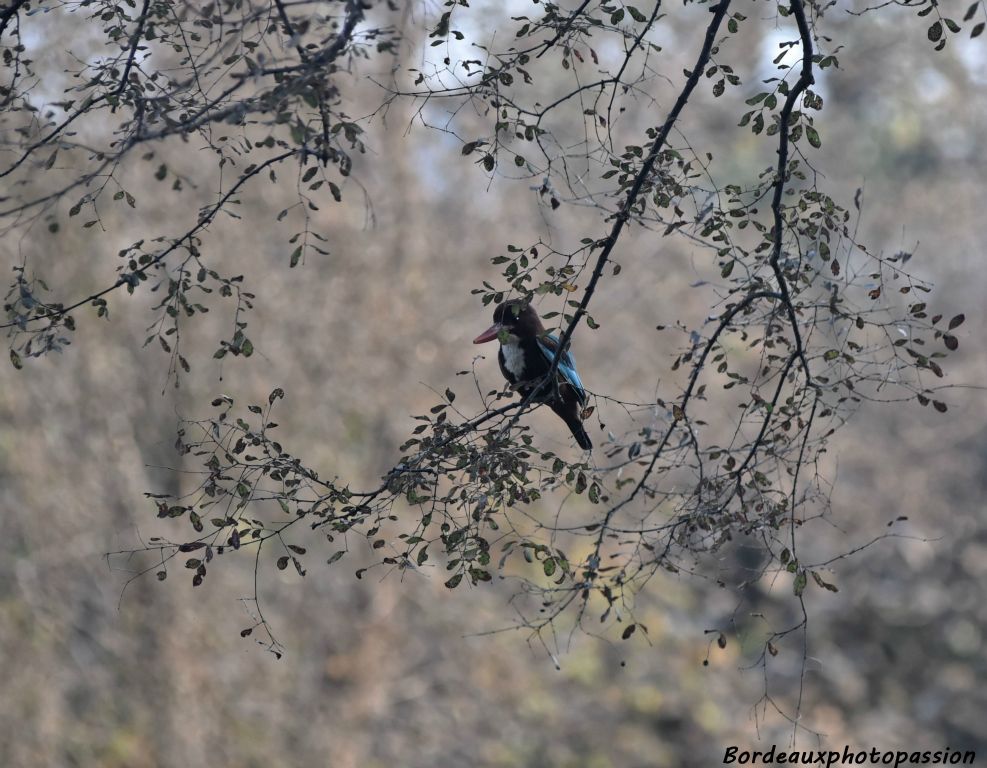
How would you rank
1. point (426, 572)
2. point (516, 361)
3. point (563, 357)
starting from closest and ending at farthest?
point (563, 357) < point (516, 361) < point (426, 572)

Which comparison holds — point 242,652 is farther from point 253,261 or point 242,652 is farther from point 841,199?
point 841,199

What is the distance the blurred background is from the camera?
6.13 m

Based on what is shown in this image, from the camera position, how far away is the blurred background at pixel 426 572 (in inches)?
241

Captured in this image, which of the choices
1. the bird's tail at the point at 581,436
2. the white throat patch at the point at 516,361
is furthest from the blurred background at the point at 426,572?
the white throat patch at the point at 516,361

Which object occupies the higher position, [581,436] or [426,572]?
[426,572]

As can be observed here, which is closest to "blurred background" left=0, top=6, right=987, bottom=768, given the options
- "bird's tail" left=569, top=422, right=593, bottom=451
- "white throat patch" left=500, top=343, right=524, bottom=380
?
"bird's tail" left=569, top=422, right=593, bottom=451

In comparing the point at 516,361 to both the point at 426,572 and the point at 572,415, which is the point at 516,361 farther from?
the point at 426,572

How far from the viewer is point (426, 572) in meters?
8.24

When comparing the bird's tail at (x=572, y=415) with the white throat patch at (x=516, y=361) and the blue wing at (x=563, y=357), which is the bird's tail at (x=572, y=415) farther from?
the white throat patch at (x=516, y=361)

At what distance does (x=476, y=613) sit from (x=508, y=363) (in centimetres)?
499

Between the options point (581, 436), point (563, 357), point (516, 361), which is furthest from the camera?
point (516, 361)

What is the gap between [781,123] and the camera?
277 centimetres

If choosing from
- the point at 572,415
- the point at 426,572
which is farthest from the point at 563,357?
the point at 426,572

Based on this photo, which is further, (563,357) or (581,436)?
(563,357)
